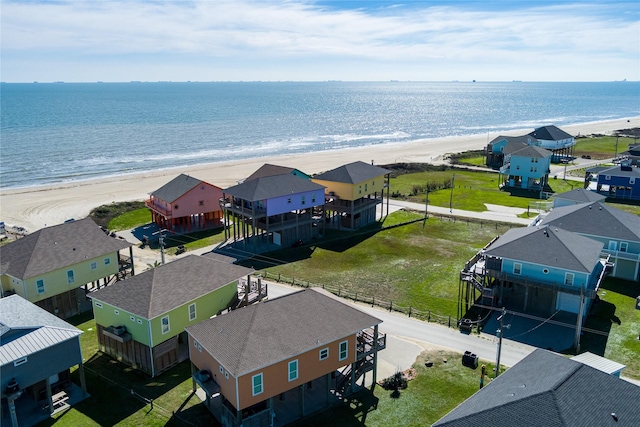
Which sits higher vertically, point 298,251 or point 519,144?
point 519,144

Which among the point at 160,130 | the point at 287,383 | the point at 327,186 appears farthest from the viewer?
the point at 160,130

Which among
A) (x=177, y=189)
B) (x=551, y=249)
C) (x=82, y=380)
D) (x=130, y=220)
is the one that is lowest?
(x=130, y=220)

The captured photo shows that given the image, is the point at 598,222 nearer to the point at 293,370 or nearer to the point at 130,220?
the point at 293,370

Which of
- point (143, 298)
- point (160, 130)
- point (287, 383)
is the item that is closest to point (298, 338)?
point (287, 383)

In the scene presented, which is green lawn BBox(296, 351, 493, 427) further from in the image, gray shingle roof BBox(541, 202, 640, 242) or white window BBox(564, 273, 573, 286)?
gray shingle roof BBox(541, 202, 640, 242)

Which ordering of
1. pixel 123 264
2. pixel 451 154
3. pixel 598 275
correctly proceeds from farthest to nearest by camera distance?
pixel 451 154, pixel 123 264, pixel 598 275

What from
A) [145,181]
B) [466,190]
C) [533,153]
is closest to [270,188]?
[466,190]

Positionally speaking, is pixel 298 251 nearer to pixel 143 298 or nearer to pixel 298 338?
pixel 143 298

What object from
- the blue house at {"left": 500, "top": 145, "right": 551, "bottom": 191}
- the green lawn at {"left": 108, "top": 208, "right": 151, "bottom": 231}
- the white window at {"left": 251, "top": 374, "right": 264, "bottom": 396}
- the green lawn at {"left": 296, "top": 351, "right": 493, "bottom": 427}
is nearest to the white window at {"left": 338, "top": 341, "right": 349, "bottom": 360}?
the green lawn at {"left": 296, "top": 351, "right": 493, "bottom": 427}
